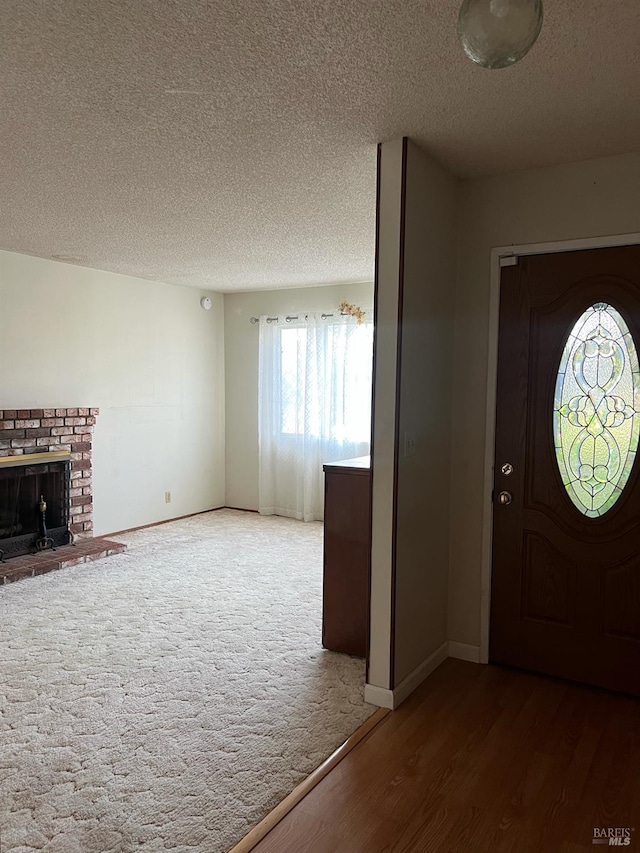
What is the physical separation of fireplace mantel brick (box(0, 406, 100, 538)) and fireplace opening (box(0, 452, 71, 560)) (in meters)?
0.10

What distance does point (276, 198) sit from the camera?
3.59m

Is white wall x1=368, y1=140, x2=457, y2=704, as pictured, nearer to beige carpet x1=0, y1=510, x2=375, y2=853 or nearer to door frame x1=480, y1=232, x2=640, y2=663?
door frame x1=480, y1=232, x2=640, y2=663

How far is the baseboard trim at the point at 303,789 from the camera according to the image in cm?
197

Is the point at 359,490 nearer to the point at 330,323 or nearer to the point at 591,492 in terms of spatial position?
the point at 591,492

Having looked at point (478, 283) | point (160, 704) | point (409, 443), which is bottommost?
point (160, 704)

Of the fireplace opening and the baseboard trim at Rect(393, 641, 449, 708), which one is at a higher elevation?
the fireplace opening

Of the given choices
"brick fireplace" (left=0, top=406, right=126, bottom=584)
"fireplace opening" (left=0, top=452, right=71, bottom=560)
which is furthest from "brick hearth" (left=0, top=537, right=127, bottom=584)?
"fireplace opening" (left=0, top=452, right=71, bottom=560)

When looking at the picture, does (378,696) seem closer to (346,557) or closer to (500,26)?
(346,557)

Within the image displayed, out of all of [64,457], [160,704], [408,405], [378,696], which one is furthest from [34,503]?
[408,405]

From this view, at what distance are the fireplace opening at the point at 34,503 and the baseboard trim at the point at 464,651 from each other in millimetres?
3542

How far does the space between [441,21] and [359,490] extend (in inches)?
84.9

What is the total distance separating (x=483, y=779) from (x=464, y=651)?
1057 mm

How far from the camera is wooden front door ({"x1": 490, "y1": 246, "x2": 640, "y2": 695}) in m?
2.89

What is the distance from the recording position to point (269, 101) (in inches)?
92.4
